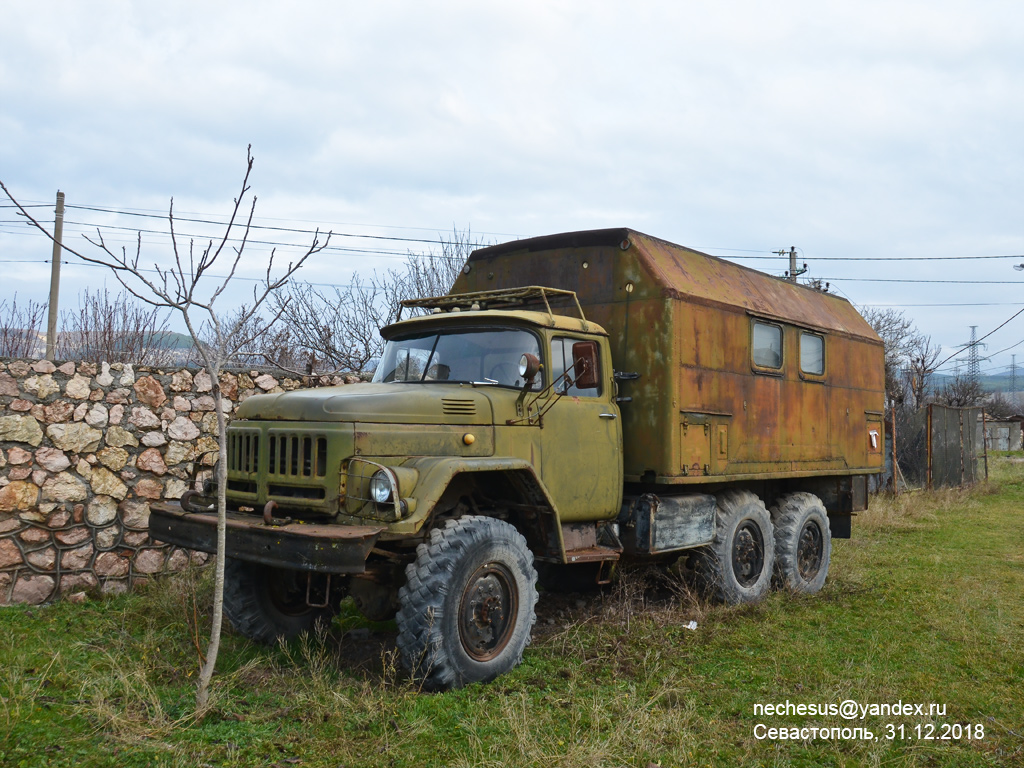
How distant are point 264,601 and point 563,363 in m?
2.81

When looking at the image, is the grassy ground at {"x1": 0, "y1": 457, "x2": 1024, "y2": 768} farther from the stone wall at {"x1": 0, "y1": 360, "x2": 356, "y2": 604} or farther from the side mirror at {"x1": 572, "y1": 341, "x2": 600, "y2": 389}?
the side mirror at {"x1": 572, "y1": 341, "x2": 600, "y2": 389}

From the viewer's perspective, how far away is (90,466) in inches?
287

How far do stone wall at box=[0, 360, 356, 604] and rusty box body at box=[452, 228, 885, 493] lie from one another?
3.01 m

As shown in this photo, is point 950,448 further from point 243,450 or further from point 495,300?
point 243,450

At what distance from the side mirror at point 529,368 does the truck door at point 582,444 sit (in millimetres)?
266

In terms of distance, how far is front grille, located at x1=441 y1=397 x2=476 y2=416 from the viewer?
5582 millimetres

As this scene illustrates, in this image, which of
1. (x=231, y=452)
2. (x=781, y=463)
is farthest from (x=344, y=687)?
(x=781, y=463)

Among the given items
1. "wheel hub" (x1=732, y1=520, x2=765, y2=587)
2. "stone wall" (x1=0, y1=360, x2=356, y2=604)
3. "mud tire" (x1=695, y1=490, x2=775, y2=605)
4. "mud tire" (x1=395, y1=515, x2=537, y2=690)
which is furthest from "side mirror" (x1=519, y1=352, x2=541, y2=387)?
"stone wall" (x1=0, y1=360, x2=356, y2=604)

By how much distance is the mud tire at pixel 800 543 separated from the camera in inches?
333

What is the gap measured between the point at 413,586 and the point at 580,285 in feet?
11.2

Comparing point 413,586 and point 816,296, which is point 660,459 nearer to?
point 413,586

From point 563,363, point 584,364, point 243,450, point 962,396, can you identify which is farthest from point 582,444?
point 962,396

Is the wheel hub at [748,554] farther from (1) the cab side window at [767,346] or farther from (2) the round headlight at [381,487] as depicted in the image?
(2) the round headlight at [381,487]

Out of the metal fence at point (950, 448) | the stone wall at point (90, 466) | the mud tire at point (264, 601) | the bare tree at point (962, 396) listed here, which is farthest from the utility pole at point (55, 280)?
the bare tree at point (962, 396)
